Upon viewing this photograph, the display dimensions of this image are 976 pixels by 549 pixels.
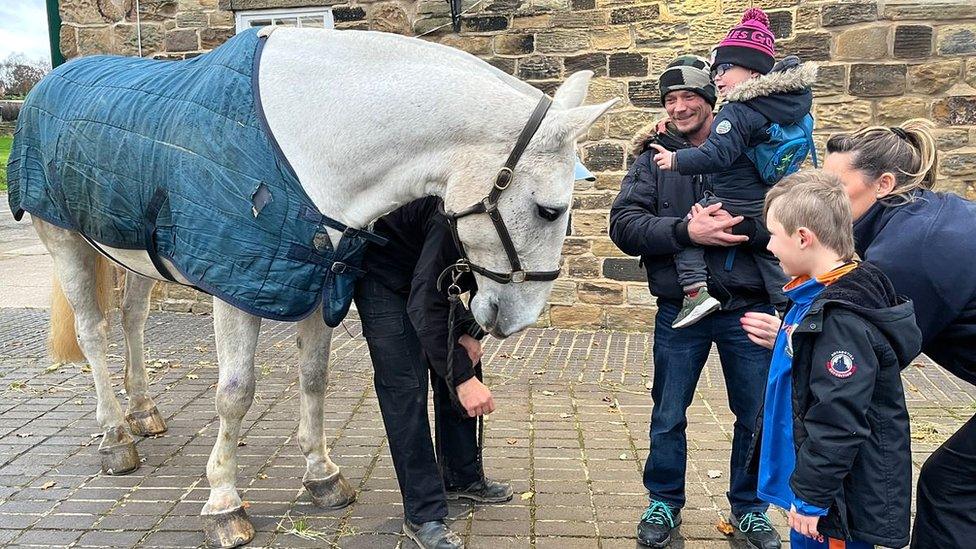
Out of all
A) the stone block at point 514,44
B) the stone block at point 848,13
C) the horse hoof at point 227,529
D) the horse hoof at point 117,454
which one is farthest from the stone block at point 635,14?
the horse hoof at point 227,529

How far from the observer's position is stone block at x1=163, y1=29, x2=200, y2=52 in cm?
747

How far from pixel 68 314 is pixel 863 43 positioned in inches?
257

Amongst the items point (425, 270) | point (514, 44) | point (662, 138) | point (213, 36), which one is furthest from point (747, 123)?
point (213, 36)

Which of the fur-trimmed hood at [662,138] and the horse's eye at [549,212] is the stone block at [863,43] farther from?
the horse's eye at [549,212]

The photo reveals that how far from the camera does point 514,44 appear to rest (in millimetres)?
7004

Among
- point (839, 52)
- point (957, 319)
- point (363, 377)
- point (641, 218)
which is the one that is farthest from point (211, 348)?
point (839, 52)

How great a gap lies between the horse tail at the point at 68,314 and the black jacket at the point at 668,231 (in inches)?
118

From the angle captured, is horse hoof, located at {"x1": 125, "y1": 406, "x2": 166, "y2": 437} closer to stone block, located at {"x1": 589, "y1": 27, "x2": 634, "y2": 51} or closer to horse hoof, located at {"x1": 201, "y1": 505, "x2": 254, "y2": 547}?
horse hoof, located at {"x1": 201, "y1": 505, "x2": 254, "y2": 547}

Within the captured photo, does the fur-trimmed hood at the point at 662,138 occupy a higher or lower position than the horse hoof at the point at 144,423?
higher

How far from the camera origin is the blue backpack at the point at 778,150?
2.88m

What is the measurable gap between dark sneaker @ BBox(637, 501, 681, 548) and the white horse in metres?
1.11

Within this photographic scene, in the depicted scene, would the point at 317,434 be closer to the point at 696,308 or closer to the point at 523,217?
the point at 523,217

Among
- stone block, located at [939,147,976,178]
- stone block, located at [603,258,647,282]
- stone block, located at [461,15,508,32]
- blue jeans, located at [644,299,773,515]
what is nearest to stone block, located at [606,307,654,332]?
stone block, located at [603,258,647,282]

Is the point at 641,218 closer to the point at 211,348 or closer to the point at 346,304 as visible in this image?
the point at 346,304
